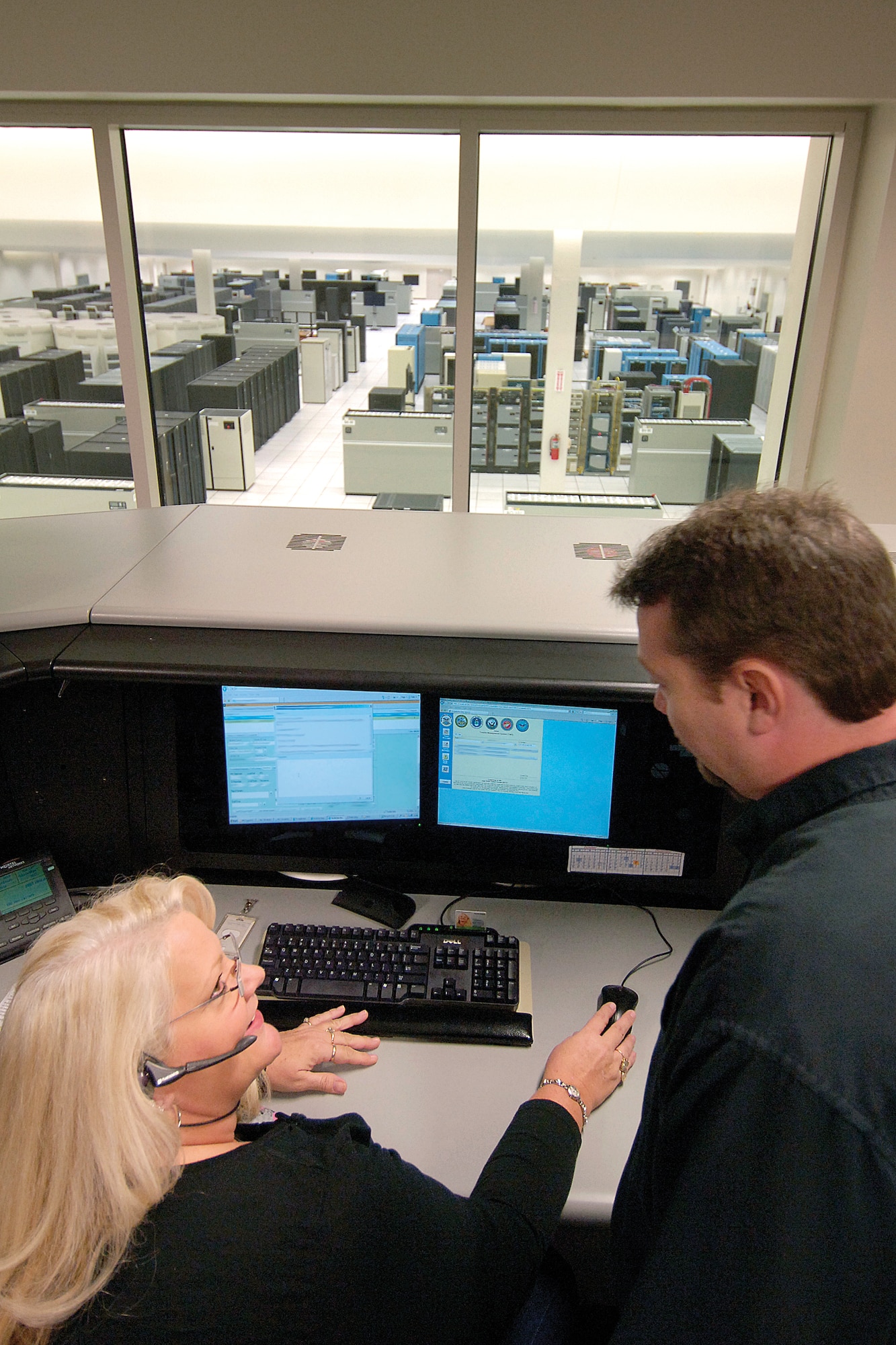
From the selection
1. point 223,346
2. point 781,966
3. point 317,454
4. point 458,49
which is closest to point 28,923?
point 781,966

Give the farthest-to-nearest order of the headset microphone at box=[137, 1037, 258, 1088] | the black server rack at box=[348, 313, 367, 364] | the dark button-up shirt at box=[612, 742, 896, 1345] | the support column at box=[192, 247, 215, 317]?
the black server rack at box=[348, 313, 367, 364]
the support column at box=[192, 247, 215, 317]
the headset microphone at box=[137, 1037, 258, 1088]
the dark button-up shirt at box=[612, 742, 896, 1345]

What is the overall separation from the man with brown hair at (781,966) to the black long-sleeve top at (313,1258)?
0.20 m

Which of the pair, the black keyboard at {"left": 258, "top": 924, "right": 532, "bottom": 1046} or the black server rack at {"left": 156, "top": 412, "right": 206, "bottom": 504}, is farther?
the black server rack at {"left": 156, "top": 412, "right": 206, "bottom": 504}

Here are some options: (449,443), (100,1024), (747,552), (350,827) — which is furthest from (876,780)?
(449,443)

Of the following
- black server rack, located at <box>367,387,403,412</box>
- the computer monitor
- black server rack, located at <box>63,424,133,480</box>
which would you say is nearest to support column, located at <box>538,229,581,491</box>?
black server rack, located at <box>367,387,403,412</box>

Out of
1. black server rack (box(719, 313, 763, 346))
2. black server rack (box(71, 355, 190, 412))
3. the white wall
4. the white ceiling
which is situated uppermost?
the white wall

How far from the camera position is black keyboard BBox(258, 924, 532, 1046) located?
1.47m

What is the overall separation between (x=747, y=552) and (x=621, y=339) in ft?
10.5

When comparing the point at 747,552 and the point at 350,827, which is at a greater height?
the point at 747,552

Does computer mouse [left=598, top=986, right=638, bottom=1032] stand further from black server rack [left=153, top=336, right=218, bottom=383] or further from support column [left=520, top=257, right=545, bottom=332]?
black server rack [left=153, top=336, right=218, bottom=383]

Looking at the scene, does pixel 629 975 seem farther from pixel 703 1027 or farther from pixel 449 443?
pixel 449 443

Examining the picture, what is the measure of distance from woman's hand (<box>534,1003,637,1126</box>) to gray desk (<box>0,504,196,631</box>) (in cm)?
105

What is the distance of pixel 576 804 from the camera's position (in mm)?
1697

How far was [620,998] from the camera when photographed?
1507 mm
